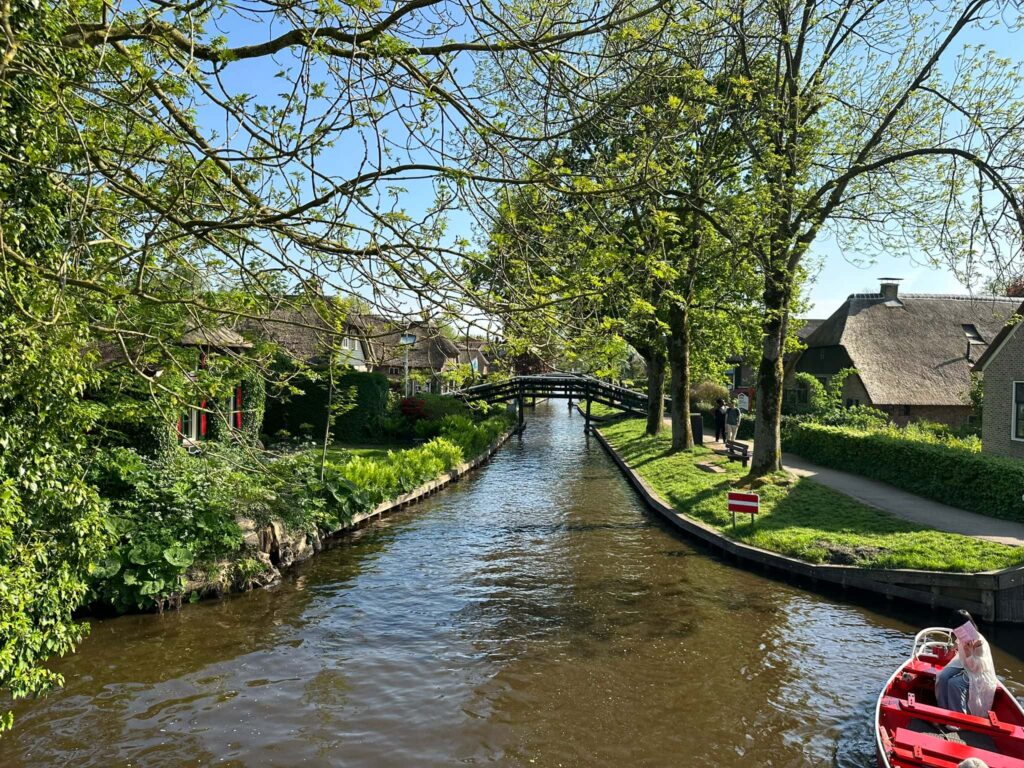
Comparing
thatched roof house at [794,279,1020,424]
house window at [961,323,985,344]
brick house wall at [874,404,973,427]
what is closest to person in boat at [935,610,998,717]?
thatched roof house at [794,279,1020,424]

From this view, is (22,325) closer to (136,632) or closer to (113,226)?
(113,226)

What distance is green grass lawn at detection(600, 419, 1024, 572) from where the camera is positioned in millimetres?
11742

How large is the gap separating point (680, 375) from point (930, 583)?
553 inches

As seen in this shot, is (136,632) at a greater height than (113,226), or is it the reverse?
(113,226)

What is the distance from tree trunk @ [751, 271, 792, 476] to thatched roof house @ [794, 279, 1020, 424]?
1543 centimetres

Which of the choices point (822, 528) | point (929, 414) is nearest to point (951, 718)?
point (822, 528)

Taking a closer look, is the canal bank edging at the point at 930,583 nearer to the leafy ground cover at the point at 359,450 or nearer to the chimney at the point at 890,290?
the leafy ground cover at the point at 359,450

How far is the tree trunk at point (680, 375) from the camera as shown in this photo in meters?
24.2

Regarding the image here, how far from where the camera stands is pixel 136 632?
10078mm

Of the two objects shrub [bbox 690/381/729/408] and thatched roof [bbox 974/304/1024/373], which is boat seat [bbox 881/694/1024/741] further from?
shrub [bbox 690/381/729/408]

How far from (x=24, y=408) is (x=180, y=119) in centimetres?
302

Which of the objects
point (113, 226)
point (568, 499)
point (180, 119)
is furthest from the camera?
point (568, 499)

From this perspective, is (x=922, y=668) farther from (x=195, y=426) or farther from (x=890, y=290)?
(x=890, y=290)

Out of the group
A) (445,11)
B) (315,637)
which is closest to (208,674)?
(315,637)
